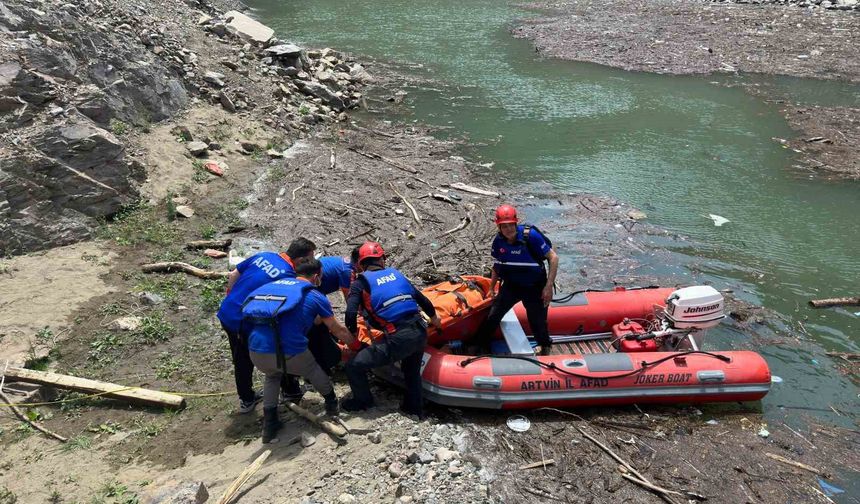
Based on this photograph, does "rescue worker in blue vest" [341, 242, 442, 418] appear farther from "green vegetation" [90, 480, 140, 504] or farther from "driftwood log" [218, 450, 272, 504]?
"green vegetation" [90, 480, 140, 504]

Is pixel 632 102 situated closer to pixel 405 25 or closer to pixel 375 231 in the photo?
pixel 375 231

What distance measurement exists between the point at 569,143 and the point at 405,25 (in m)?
14.9

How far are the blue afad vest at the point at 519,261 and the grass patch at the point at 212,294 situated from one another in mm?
3488

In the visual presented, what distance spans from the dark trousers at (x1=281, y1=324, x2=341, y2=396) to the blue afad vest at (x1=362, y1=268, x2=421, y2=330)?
50 centimetres

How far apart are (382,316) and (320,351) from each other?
761 mm

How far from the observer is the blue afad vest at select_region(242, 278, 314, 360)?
4.49 meters

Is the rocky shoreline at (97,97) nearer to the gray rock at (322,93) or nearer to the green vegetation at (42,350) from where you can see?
the gray rock at (322,93)

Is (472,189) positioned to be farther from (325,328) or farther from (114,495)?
(114,495)

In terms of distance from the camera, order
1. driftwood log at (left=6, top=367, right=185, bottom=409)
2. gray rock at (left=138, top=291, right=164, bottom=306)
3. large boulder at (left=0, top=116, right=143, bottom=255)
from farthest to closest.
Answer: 1. large boulder at (left=0, top=116, right=143, bottom=255)
2. gray rock at (left=138, top=291, right=164, bottom=306)
3. driftwood log at (left=6, top=367, right=185, bottom=409)

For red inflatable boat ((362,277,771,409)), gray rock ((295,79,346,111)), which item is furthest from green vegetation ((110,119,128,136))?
red inflatable boat ((362,277,771,409))

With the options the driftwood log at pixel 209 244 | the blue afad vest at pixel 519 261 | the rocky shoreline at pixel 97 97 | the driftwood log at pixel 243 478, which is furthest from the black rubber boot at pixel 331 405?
the rocky shoreline at pixel 97 97

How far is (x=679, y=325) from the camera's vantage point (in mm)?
6289

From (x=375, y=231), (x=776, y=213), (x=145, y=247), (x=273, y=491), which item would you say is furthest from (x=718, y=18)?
(x=273, y=491)

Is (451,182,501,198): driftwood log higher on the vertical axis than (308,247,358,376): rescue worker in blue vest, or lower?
lower
